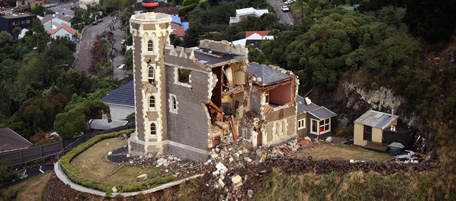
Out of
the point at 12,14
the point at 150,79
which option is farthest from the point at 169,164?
the point at 12,14

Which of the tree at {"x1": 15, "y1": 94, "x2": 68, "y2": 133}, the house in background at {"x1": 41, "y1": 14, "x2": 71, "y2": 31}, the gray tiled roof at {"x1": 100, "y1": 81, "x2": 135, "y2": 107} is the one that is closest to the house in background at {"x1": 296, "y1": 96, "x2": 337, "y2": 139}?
the gray tiled roof at {"x1": 100, "y1": 81, "x2": 135, "y2": 107}

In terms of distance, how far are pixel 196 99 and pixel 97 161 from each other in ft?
28.7

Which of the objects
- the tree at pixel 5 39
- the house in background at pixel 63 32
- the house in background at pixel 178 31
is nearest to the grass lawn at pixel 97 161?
the house in background at pixel 178 31

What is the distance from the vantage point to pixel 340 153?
44.0 meters

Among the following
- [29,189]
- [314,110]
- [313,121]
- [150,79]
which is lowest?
[29,189]

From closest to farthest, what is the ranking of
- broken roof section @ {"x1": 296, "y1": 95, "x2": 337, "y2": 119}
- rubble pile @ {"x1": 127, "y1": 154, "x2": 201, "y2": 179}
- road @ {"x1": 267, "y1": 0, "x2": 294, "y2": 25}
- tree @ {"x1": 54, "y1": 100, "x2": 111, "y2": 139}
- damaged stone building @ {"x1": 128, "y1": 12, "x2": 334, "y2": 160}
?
rubble pile @ {"x1": 127, "y1": 154, "x2": 201, "y2": 179} < damaged stone building @ {"x1": 128, "y1": 12, "x2": 334, "y2": 160} < broken roof section @ {"x1": 296, "y1": 95, "x2": 337, "y2": 119} < tree @ {"x1": 54, "y1": 100, "x2": 111, "y2": 139} < road @ {"x1": 267, "y1": 0, "x2": 294, "y2": 25}

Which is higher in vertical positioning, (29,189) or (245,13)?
(245,13)

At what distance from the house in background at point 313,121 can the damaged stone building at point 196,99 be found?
0.87m

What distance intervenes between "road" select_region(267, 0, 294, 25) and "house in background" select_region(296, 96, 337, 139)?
4536cm

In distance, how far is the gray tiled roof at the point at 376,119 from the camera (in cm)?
4441

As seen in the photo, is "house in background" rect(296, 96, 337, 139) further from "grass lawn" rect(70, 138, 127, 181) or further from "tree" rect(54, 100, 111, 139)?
"tree" rect(54, 100, 111, 139)

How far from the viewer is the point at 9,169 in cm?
5356

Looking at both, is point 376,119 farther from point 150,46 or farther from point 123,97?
point 123,97

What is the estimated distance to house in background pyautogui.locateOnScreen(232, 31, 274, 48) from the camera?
78.8 metres
